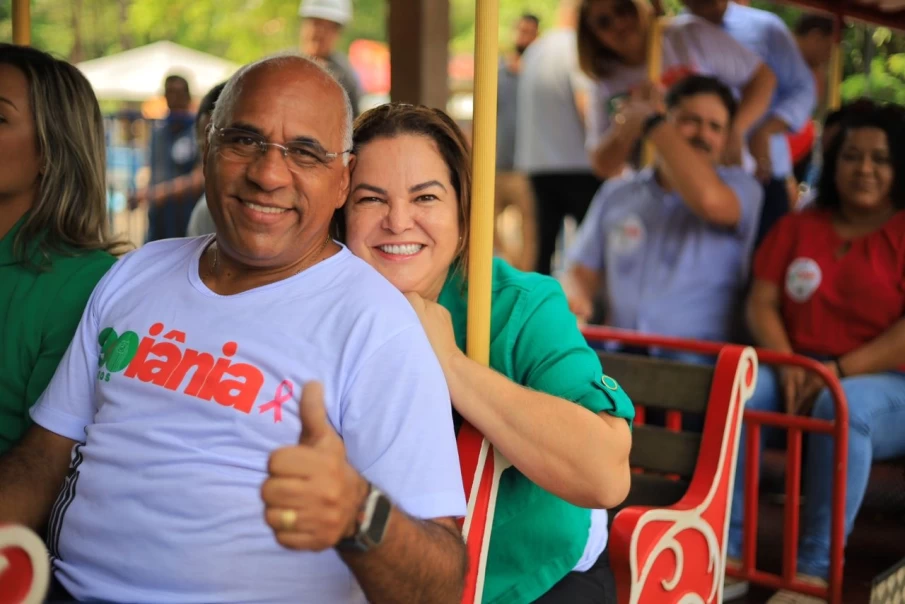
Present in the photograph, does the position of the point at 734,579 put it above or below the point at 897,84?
below

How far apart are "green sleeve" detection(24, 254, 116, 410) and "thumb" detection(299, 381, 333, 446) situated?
116cm

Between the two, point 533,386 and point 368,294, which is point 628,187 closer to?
point 533,386

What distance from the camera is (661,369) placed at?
2801 millimetres

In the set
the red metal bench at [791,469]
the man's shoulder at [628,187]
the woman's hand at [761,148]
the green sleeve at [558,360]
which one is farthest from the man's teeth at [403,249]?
the woman's hand at [761,148]

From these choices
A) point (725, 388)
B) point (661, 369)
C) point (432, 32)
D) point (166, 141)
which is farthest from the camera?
point (166, 141)

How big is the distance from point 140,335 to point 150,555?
1.29 ft

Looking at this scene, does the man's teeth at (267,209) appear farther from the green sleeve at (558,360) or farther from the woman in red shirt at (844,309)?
the woman in red shirt at (844,309)

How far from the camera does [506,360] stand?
2.05 m

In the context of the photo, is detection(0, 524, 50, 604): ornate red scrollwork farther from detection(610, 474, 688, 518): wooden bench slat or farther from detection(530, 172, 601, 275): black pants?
detection(530, 172, 601, 275): black pants

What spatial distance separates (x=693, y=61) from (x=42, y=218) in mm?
3267

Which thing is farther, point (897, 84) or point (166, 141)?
point (166, 141)

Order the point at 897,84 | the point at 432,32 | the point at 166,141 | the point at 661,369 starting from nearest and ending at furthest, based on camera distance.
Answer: the point at 661,369 < the point at 432,32 < the point at 897,84 < the point at 166,141

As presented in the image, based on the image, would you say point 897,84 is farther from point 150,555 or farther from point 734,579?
point 150,555

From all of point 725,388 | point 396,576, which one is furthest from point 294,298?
point 725,388
